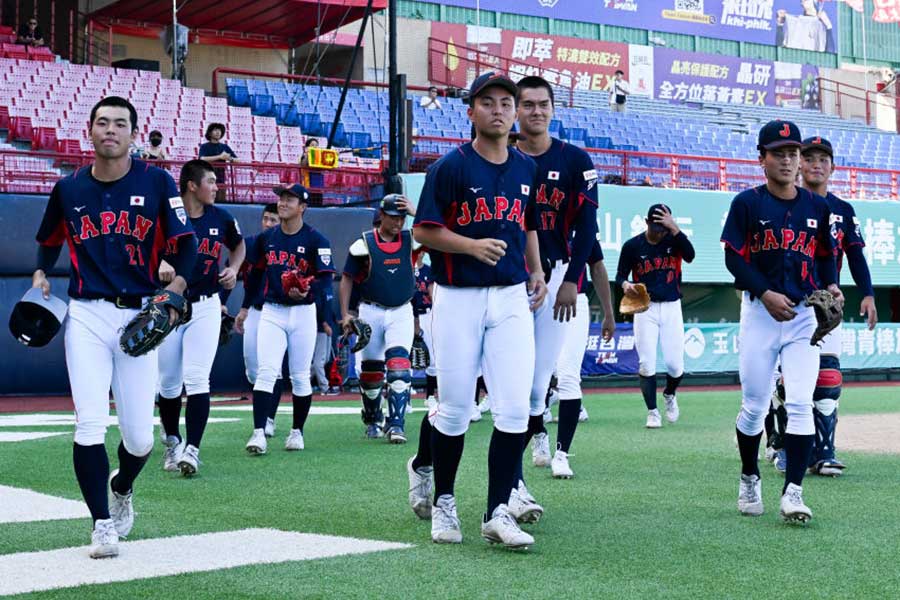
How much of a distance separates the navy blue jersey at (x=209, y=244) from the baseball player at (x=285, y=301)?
90 cm

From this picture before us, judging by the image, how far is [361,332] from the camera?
1130cm

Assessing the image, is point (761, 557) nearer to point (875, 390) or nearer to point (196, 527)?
point (196, 527)

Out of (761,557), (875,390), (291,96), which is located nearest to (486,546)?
(761,557)

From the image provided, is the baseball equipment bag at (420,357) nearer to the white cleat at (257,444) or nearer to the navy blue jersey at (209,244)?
the white cleat at (257,444)

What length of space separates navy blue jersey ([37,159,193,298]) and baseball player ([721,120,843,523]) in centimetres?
311

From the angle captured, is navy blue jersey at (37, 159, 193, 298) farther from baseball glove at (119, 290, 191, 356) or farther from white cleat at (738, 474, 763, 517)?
white cleat at (738, 474, 763, 517)

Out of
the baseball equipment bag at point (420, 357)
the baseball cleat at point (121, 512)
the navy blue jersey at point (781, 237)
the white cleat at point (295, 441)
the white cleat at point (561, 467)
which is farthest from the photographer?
the baseball equipment bag at point (420, 357)

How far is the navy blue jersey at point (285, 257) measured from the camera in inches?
412

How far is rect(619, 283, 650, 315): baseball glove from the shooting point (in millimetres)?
12820

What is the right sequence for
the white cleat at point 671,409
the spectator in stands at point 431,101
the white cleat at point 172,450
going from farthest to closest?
the spectator in stands at point 431,101 → the white cleat at point 671,409 → the white cleat at point 172,450

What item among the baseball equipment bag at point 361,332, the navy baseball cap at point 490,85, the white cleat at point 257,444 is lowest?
the white cleat at point 257,444

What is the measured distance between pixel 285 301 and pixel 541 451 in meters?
2.73

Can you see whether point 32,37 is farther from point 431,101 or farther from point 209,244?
point 209,244

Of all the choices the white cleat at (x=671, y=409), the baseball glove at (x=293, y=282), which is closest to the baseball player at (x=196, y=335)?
the baseball glove at (x=293, y=282)
